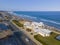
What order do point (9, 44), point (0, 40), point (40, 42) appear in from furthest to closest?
point (0, 40), point (9, 44), point (40, 42)

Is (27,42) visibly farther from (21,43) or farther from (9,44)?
(9,44)

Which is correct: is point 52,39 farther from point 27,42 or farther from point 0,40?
point 0,40

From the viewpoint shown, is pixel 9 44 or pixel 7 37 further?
pixel 7 37

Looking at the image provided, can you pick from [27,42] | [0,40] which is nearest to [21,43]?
[27,42]

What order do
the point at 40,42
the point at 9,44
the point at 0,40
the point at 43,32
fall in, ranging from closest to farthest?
1. the point at 40,42
2. the point at 9,44
3. the point at 0,40
4. the point at 43,32

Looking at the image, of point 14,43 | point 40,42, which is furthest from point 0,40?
point 40,42

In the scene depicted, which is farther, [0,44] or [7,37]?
[7,37]

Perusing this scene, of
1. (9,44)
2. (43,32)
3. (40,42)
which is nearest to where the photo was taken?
(40,42)

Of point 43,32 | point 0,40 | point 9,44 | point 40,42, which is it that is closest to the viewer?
point 40,42
